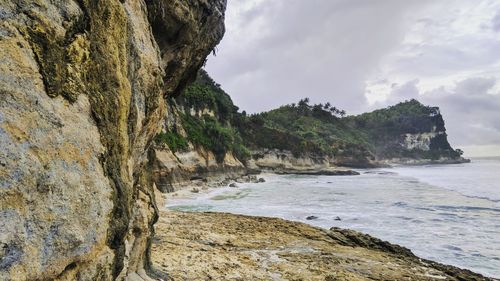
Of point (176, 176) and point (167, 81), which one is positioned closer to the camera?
point (167, 81)

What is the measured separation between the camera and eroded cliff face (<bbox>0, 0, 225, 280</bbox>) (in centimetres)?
258

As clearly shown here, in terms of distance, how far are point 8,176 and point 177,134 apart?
34313 millimetres

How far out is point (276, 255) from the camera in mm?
8516

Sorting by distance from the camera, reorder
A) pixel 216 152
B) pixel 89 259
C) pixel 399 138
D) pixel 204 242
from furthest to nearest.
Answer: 1. pixel 399 138
2. pixel 216 152
3. pixel 204 242
4. pixel 89 259

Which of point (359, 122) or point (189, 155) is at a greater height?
point (359, 122)

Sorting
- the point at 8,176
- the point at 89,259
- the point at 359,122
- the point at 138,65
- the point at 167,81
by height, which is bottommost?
the point at 89,259

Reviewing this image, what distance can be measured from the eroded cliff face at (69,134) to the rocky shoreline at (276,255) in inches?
86.1

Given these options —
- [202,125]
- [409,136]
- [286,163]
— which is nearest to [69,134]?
[202,125]

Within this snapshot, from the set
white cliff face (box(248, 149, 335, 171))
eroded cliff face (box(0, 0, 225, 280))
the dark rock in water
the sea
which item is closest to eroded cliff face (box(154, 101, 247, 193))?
the dark rock in water

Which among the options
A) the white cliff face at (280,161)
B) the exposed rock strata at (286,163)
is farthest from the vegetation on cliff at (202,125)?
the exposed rock strata at (286,163)

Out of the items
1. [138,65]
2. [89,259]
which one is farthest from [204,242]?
[89,259]

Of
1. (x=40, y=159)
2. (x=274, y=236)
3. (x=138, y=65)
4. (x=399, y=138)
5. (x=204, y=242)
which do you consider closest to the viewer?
(x=40, y=159)

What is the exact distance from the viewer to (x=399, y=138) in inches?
5108

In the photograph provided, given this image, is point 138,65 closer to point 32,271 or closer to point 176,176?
point 32,271
